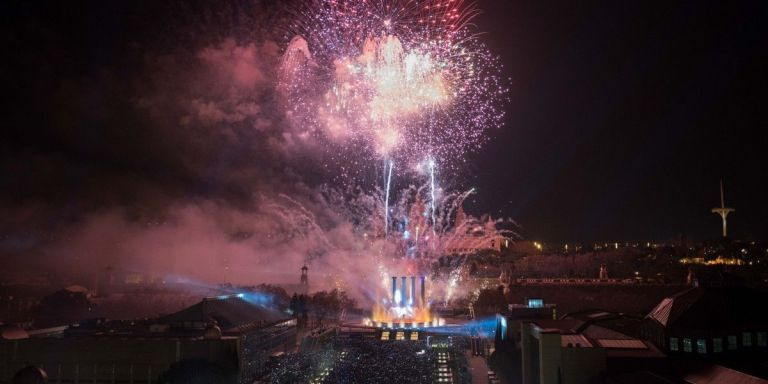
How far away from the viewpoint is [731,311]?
2498cm

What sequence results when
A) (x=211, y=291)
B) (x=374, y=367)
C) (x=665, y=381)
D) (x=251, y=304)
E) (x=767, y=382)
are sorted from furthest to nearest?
(x=211, y=291), (x=251, y=304), (x=374, y=367), (x=665, y=381), (x=767, y=382)

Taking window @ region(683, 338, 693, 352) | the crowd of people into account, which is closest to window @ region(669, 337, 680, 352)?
window @ region(683, 338, 693, 352)

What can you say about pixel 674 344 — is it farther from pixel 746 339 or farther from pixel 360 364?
pixel 360 364

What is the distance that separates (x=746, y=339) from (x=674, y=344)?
2.78m

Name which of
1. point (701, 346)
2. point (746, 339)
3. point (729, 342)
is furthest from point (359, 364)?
point (746, 339)

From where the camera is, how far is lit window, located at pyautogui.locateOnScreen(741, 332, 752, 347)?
79.4 ft

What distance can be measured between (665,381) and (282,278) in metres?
51.4

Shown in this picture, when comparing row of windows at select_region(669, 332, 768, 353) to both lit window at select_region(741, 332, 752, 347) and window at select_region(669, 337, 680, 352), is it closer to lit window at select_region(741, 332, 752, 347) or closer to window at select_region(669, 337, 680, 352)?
lit window at select_region(741, 332, 752, 347)

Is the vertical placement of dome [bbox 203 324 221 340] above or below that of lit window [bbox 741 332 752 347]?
below

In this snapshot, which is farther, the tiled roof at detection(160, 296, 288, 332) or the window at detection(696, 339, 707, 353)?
the tiled roof at detection(160, 296, 288, 332)

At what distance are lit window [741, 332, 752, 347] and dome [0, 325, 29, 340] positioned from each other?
111 feet

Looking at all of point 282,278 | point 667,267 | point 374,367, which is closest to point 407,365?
point 374,367

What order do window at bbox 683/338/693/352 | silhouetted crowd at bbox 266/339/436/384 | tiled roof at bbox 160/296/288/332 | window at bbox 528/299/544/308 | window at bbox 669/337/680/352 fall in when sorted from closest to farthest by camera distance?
1. window at bbox 683/338/693/352
2. window at bbox 669/337/680/352
3. silhouetted crowd at bbox 266/339/436/384
4. tiled roof at bbox 160/296/288/332
5. window at bbox 528/299/544/308

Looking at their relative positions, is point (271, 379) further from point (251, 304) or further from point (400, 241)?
point (400, 241)
